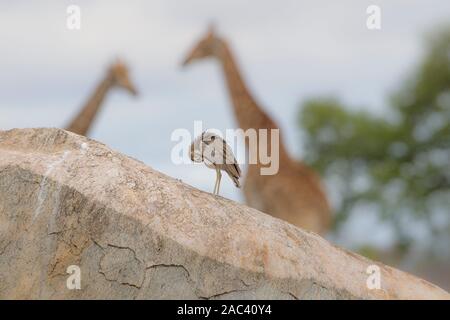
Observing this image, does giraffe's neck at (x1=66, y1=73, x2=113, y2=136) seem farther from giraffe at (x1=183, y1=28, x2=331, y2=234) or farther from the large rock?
the large rock

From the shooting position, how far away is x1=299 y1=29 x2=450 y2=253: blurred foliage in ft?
57.0

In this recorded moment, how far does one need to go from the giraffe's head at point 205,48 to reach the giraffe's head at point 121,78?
1576mm

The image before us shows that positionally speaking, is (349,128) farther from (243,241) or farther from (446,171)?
(243,241)

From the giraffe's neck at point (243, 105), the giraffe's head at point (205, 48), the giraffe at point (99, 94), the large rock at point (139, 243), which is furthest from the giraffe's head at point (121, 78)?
the large rock at point (139, 243)

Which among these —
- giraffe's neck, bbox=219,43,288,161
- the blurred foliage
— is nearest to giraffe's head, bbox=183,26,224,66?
giraffe's neck, bbox=219,43,288,161

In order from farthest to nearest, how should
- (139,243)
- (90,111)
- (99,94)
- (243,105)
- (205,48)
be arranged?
(99,94), (90,111), (205,48), (243,105), (139,243)

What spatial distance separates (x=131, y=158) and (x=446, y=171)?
12.3 m

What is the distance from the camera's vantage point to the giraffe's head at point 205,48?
42.0ft

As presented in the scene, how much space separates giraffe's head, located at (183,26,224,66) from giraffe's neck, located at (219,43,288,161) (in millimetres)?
519

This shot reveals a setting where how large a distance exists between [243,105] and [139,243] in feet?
20.6

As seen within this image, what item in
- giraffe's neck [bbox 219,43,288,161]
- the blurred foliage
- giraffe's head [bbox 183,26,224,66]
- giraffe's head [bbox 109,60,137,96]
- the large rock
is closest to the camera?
the large rock

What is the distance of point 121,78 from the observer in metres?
14.2

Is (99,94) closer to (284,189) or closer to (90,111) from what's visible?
(90,111)

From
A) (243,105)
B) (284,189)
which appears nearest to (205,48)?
(243,105)
